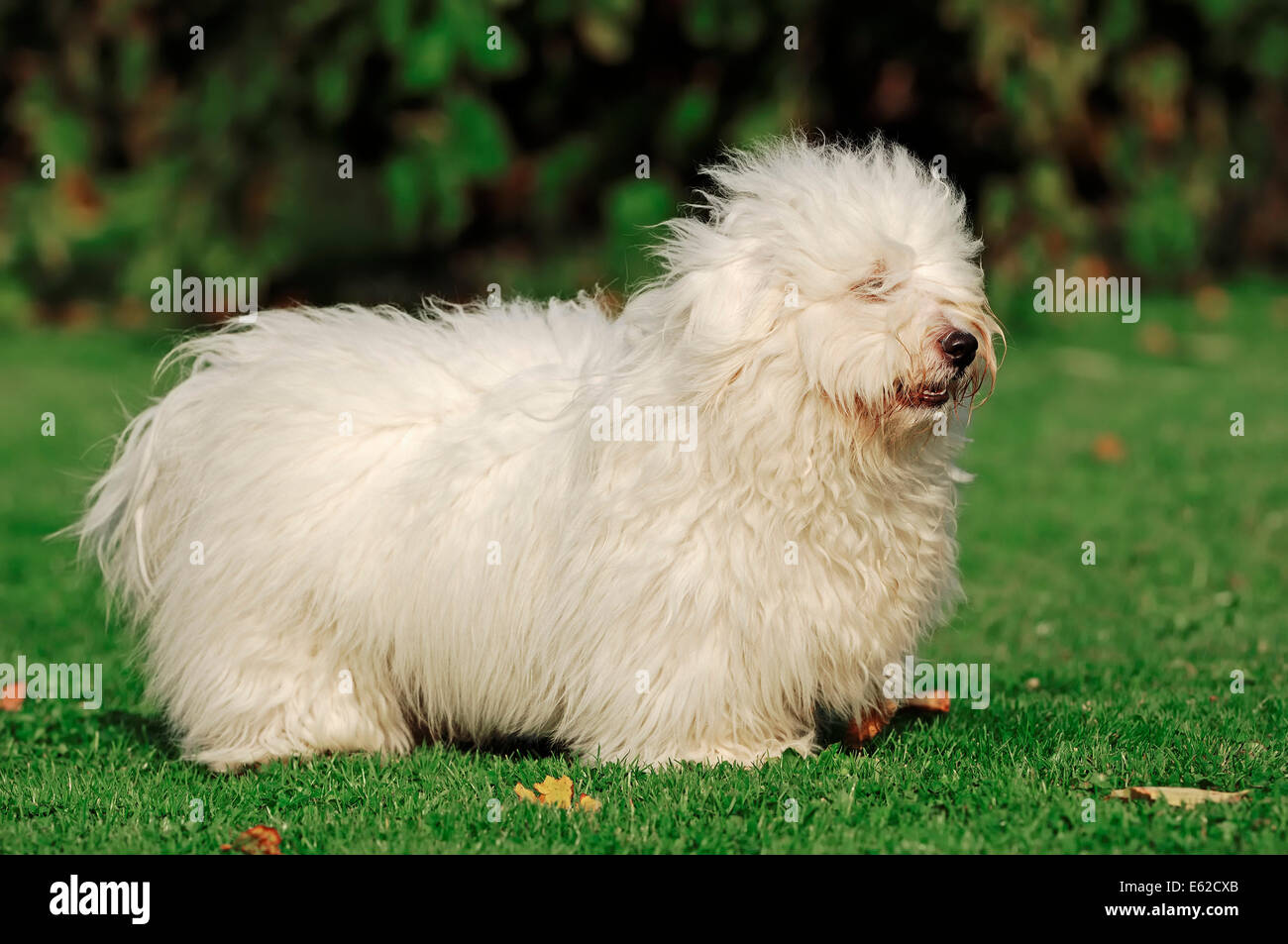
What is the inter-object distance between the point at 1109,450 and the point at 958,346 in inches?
259

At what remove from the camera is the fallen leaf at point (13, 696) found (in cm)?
644

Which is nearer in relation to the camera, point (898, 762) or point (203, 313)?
point (898, 762)

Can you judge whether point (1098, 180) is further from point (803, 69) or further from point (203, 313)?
point (203, 313)

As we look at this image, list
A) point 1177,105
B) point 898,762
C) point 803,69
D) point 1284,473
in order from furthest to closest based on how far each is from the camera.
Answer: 1. point 1177,105
2. point 803,69
3. point 1284,473
4. point 898,762

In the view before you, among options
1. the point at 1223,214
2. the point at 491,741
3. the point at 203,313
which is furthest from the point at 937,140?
the point at 491,741

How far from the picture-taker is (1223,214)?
17609 mm

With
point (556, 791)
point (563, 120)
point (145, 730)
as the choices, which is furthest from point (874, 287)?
point (563, 120)

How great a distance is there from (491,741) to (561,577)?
2.93ft

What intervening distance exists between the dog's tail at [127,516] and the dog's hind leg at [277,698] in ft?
1.64

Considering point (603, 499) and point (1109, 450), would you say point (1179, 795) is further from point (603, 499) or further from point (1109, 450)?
point (1109, 450)

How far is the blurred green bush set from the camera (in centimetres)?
1336

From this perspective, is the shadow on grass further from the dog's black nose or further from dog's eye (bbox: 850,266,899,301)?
the dog's black nose

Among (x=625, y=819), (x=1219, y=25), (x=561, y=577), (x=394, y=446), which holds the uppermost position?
(x=1219, y=25)

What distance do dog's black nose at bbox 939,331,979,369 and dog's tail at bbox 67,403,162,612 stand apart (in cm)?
275
